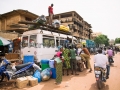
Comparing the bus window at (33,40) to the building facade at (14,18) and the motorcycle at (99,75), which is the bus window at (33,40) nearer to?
the motorcycle at (99,75)

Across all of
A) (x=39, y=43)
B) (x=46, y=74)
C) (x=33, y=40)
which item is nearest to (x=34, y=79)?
(x=46, y=74)

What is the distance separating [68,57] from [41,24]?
2.96 m

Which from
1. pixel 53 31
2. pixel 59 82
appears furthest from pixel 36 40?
pixel 59 82

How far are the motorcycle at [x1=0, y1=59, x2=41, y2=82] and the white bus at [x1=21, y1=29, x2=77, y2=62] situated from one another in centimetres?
113

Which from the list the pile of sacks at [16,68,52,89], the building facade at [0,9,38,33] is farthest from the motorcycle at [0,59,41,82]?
the building facade at [0,9,38,33]

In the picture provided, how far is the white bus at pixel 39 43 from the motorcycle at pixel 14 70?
113 cm

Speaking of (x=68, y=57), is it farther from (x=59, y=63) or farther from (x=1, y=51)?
(x=1, y=51)

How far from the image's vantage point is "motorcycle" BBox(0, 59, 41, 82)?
550cm

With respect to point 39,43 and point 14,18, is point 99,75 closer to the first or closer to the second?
point 39,43

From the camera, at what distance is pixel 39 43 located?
762 centimetres

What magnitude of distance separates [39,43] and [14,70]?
7.73 ft

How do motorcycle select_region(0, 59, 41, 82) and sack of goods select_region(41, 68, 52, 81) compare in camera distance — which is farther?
sack of goods select_region(41, 68, 52, 81)

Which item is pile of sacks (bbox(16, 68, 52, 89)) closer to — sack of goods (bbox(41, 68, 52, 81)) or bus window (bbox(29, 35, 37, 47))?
sack of goods (bbox(41, 68, 52, 81))

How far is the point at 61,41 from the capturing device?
1003cm
